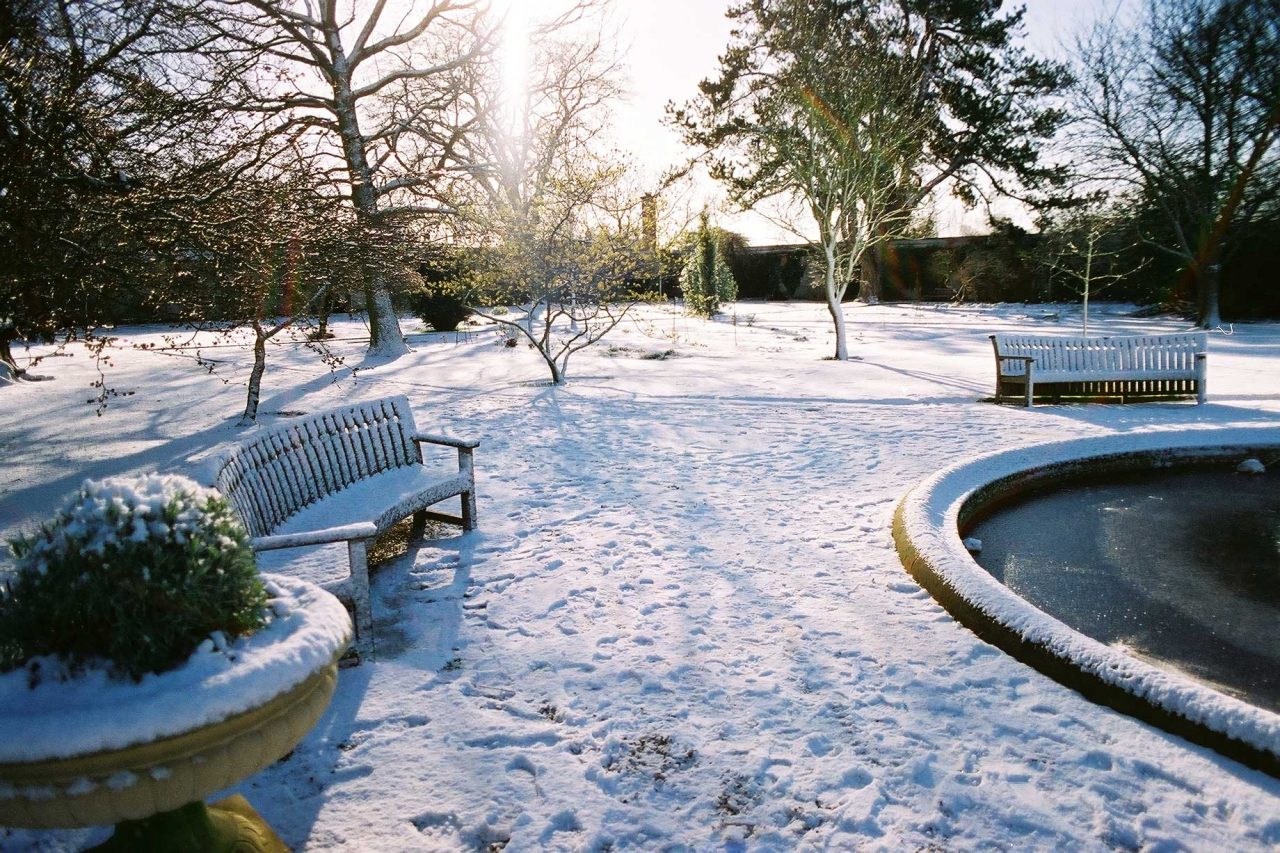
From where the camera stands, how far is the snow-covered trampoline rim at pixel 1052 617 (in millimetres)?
2572

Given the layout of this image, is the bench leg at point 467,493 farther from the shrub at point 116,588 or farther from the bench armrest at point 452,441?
the shrub at point 116,588

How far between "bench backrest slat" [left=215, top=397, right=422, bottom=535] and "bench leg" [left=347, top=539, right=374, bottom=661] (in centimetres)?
60

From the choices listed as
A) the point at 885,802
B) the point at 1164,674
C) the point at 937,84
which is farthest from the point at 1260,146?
the point at 885,802

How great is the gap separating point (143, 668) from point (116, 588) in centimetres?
20

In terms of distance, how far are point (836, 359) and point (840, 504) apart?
952 centimetres

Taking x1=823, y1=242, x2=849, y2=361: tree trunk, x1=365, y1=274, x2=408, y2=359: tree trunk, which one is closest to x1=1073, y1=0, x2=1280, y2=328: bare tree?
x1=823, y1=242, x2=849, y2=361: tree trunk

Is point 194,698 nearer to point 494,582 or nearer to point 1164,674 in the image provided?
point 494,582

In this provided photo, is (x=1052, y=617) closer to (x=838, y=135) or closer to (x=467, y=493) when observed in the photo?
(x=467, y=493)

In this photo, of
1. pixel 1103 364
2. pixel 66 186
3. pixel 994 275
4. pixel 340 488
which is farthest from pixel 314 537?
pixel 994 275

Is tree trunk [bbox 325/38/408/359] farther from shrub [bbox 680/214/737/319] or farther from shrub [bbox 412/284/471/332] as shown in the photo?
Answer: shrub [bbox 680/214/737/319]

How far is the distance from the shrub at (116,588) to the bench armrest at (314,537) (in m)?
1.08

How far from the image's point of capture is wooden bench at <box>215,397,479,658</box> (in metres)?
3.28

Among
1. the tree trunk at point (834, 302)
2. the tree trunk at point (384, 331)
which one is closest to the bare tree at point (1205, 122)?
the tree trunk at point (834, 302)

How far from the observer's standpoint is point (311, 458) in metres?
4.34
